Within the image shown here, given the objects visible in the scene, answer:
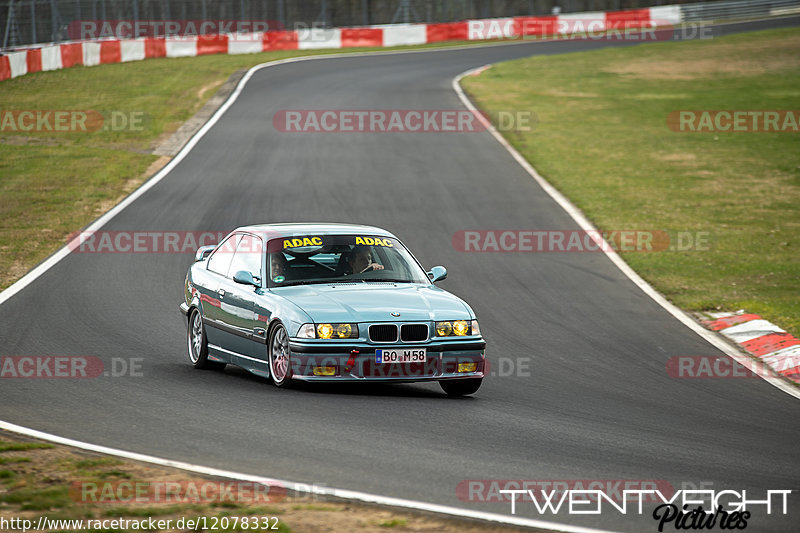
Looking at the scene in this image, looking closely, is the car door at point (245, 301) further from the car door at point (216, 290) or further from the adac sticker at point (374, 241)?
the adac sticker at point (374, 241)

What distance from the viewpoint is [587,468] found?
717 cm

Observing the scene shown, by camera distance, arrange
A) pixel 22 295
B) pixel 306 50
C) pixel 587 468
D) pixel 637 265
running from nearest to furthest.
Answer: pixel 587 468 → pixel 22 295 → pixel 637 265 → pixel 306 50

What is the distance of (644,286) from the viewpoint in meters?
16.3

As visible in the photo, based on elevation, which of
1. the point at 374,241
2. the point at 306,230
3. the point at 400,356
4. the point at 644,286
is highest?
the point at 306,230

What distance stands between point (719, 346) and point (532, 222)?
7.36 m

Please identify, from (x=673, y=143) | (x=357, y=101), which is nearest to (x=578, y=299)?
(x=673, y=143)

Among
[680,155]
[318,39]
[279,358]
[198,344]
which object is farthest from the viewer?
[318,39]

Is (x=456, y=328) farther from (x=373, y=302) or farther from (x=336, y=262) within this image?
(x=336, y=262)

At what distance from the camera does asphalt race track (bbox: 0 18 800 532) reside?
7.23 m

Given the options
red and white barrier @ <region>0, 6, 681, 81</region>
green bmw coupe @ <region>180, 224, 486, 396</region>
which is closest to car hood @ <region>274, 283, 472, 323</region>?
green bmw coupe @ <region>180, 224, 486, 396</region>

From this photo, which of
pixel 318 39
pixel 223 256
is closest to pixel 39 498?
pixel 223 256

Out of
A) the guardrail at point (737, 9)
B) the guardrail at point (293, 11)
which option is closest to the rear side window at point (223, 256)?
the guardrail at point (293, 11)

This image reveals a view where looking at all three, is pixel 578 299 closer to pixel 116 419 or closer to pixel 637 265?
pixel 637 265

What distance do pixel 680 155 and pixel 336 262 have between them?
19.5 meters
